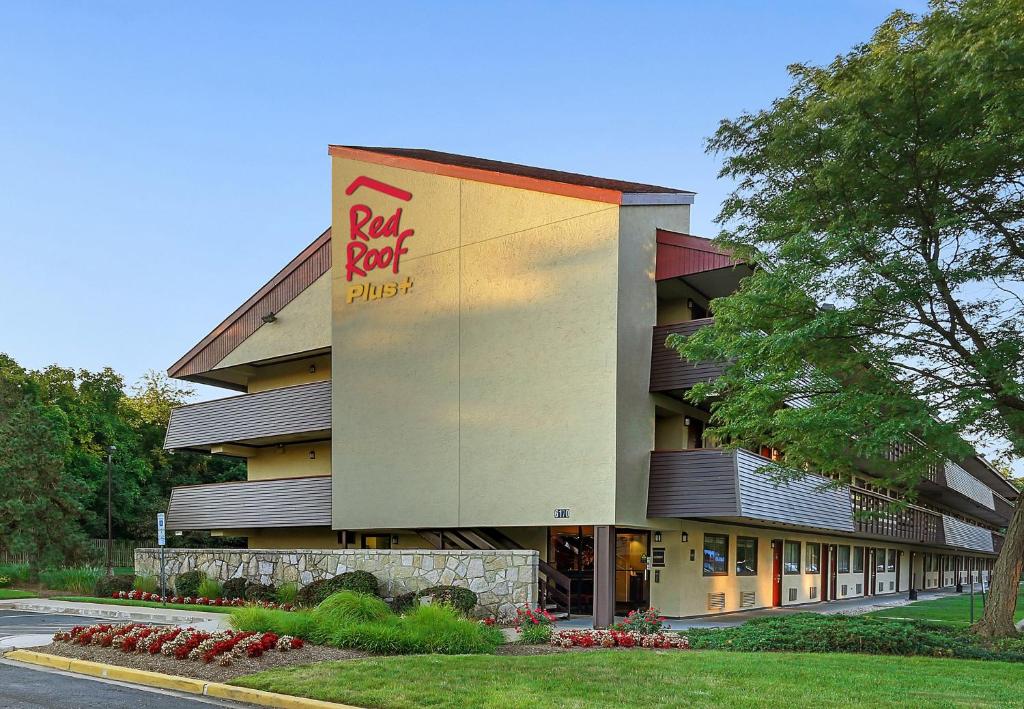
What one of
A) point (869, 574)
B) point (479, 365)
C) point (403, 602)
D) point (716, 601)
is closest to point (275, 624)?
point (403, 602)

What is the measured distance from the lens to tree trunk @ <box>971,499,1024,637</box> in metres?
17.2

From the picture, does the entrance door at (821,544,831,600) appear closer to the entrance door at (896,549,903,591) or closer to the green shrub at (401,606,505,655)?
the entrance door at (896,549,903,591)

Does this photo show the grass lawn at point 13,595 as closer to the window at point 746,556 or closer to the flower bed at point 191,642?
the flower bed at point 191,642

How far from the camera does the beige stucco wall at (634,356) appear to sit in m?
22.5

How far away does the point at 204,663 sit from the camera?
13.5 metres

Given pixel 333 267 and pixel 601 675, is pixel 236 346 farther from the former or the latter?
pixel 601 675

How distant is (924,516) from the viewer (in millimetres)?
45656

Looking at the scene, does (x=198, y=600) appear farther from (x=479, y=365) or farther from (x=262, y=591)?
(x=479, y=365)

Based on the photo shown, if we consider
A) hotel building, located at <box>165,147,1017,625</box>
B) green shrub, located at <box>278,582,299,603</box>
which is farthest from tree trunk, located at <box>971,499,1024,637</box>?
green shrub, located at <box>278,582,299,603</box>

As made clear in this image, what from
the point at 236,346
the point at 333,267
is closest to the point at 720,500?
A: the point at 333,267

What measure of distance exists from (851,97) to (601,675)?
33.9ft

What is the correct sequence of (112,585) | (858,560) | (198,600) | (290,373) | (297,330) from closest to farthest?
(198,600)
(297,330)
(112,585)
(290,373)
(858,560)

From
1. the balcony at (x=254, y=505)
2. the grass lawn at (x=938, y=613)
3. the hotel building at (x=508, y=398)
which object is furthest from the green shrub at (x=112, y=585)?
the grass lawn at (x=938, y=613)

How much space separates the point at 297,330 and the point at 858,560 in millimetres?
29130
